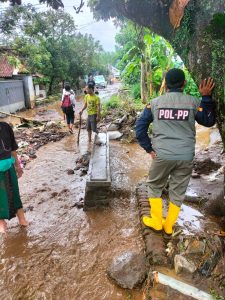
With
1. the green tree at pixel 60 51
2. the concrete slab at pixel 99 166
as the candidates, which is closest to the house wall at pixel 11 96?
the green tree at pixel 60 51

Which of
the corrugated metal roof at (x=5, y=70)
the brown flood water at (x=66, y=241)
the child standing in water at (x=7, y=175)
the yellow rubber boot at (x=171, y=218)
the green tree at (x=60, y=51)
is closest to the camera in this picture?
the brown flood water at (x=66, y=241)

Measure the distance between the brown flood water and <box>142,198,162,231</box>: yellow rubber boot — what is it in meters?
0.39

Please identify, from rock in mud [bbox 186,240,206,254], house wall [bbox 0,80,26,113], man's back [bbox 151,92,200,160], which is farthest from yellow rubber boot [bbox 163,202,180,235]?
house wall [bbox 0,80,26,113]

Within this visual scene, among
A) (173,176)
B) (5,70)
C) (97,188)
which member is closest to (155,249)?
(173,176)

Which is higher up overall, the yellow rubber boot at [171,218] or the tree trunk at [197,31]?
the tree trunk at [197,31]

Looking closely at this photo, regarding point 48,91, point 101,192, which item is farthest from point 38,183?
point 48,91

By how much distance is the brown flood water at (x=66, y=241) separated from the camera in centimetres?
318

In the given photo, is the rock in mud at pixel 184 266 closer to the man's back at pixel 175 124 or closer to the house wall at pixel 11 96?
the man's back at pixel 175 124

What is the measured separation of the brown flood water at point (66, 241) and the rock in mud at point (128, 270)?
83 mm

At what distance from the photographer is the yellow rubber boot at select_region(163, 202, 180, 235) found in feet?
11.1

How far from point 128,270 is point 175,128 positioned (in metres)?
1.76

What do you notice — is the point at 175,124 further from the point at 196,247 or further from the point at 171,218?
the point at 196,247

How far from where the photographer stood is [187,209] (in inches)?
183

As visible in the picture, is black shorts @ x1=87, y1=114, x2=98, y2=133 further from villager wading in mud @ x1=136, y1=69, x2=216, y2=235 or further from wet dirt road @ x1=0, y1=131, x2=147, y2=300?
villager wading in mud @ x1=136, y1=69, x2=216, y2=235
